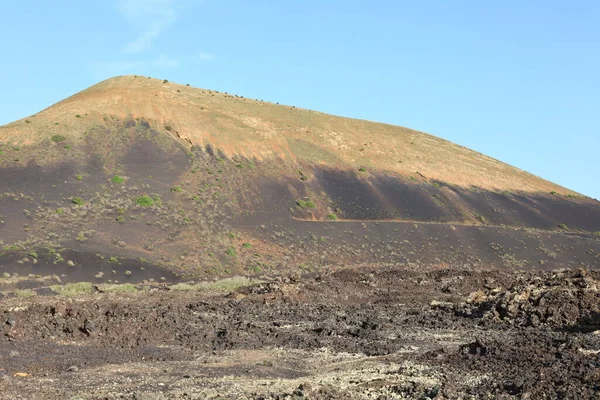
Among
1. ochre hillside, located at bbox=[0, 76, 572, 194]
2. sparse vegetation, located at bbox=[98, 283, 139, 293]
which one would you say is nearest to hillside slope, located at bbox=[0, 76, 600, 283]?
ochre hillside, located at bbox=[0, 76, 572, 194]

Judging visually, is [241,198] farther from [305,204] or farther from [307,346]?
[307,346]

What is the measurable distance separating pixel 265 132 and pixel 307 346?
5598cm

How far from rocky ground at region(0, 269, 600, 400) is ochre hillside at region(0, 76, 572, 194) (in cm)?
3783

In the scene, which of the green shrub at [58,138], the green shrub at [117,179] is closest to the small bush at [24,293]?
the green shrub at [117,179]

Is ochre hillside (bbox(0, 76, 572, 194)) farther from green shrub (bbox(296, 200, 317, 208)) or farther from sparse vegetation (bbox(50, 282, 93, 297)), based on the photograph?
sparse vegetation (bbox(50, 282, 93, 297))

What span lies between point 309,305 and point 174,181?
31627mm

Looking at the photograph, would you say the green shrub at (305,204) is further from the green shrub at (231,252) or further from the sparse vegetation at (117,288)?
the sparse vegetation at (117,288)

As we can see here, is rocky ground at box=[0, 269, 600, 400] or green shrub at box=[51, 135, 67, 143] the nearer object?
rocky ground at box=[0, 269, 600, 400]

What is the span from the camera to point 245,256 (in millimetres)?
50250

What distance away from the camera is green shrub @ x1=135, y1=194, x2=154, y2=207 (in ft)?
177

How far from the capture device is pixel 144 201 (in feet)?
178

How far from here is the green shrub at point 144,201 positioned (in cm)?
5400

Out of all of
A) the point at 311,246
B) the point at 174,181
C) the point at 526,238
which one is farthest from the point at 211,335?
the point at 526,238

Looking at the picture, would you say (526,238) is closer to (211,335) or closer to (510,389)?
(211,335)
